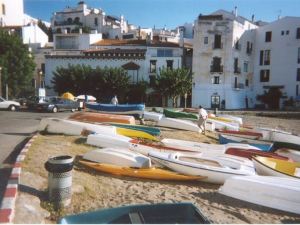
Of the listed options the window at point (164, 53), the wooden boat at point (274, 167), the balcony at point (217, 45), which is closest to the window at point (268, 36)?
the balcony at point (217, 45)

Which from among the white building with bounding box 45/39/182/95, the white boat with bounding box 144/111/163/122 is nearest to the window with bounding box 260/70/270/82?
the white building with bounding box 45/39/182/95

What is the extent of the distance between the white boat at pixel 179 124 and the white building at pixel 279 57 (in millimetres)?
31723

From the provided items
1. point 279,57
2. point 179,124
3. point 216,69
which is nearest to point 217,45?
point 216,69

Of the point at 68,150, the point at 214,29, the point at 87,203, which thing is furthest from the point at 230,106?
the point at 87,203

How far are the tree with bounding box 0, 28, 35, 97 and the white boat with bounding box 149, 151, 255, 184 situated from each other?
3037cm

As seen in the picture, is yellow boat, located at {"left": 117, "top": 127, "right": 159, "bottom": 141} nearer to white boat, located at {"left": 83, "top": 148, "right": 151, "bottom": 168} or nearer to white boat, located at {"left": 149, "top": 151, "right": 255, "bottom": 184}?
white boat, located at {"left": 149, "top": 151, "right": 255, "bottom": 184}

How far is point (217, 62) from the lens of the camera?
47.4 metres

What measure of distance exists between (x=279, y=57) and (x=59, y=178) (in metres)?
48.5

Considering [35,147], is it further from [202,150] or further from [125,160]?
[202,150]

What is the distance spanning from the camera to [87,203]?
293 inches

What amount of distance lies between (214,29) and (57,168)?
43721mm

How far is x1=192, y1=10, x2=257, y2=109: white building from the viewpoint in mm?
46719

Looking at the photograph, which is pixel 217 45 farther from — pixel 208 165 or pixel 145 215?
pixel 145 215

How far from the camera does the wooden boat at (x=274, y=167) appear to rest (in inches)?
425
